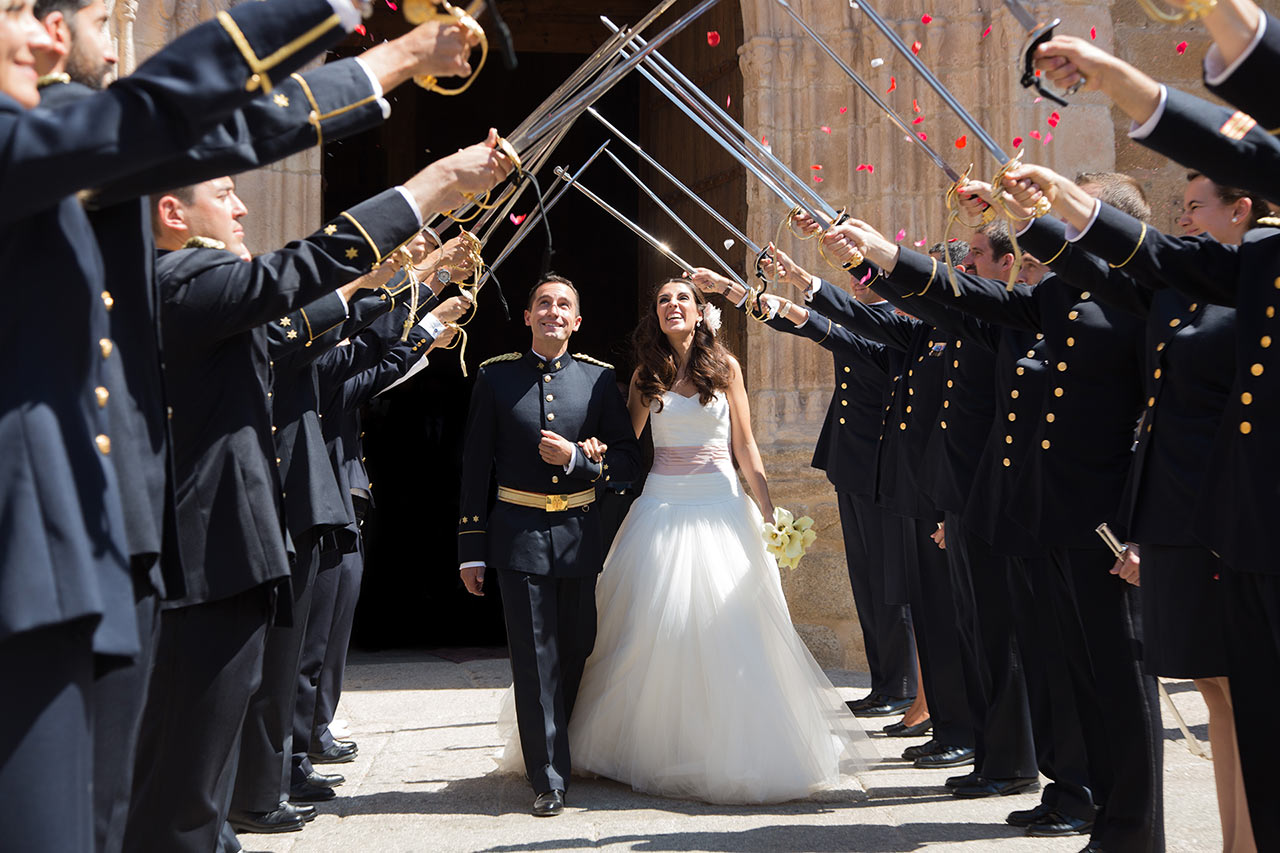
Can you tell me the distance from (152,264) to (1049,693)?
9.61ft

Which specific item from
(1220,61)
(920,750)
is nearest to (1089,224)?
(1220,61)

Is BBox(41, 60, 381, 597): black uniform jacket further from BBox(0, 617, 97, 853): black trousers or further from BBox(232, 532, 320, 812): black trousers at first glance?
BBox(232, 532, 320, 812): black trousers

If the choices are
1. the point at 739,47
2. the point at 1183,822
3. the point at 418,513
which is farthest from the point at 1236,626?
the point at 418,513

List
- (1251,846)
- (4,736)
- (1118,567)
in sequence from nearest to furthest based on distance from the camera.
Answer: (4,736) → (1251,846) → (1118,567)

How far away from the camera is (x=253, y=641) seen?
266 cm

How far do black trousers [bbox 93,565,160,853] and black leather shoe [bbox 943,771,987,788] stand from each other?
3.04m

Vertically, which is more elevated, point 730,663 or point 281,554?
point 281,554

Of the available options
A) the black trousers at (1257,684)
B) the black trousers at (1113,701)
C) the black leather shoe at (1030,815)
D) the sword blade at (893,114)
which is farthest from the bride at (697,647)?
the black trousers at (1257,684)

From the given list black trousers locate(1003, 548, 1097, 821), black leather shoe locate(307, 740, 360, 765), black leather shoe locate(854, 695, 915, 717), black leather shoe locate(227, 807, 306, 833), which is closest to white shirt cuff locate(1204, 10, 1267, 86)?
black trousers locate(1003, 548, 1097, 821)

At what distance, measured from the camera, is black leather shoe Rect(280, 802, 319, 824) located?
3941 mm

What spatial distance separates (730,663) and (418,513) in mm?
4446

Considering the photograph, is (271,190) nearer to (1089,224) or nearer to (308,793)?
(308,793)

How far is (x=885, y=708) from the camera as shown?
Result: 232 inches

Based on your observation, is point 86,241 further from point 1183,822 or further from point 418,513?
point 418,513
